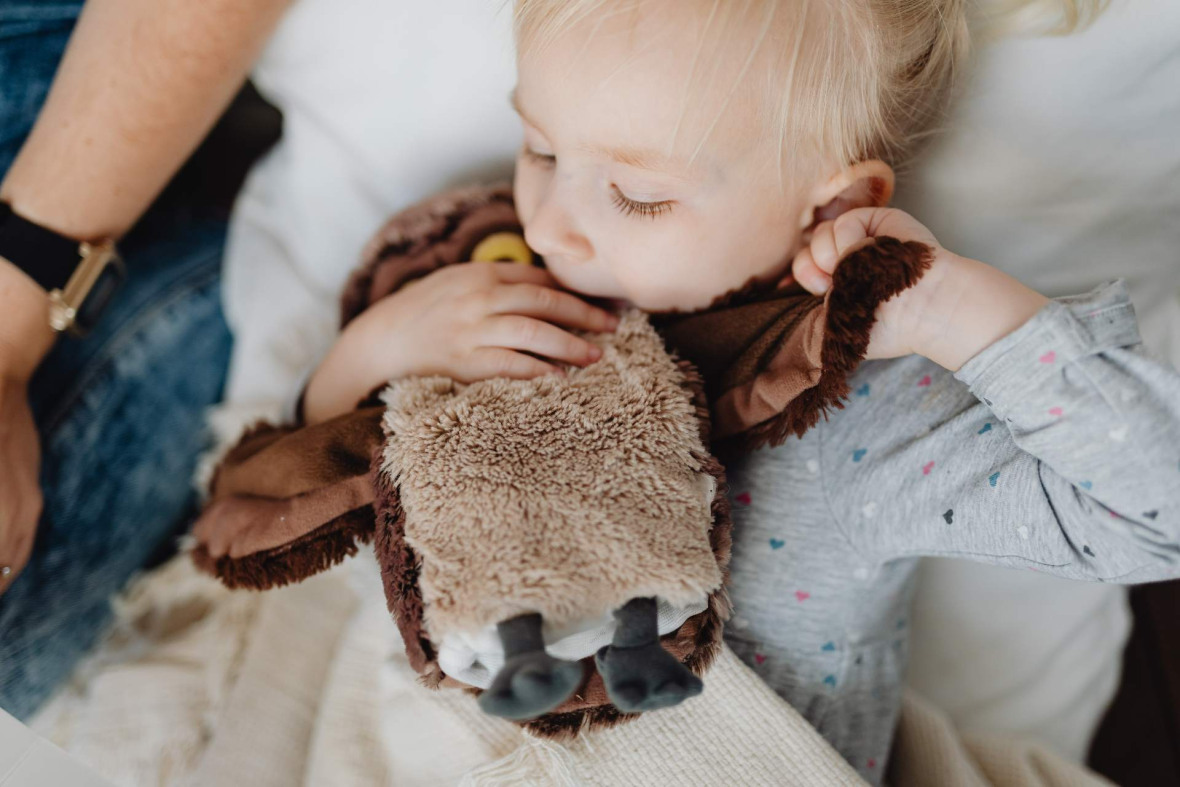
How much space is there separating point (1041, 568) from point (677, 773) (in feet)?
1.07

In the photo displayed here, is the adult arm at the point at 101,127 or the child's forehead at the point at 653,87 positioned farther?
the adult arm at the point at 101,127

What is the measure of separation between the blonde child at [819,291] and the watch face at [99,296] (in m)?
0.27

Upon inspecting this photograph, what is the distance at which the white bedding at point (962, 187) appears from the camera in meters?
0.69

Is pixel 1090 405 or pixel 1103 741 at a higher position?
pixel 1090 405

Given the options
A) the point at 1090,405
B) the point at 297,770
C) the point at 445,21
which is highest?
the point at 445,21

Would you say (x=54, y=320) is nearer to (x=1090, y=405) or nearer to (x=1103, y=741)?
(x=1090, y=405)

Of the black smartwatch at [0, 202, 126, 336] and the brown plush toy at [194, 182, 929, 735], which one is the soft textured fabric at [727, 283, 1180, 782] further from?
the black smartwatch at [0, 202, 126, 336]

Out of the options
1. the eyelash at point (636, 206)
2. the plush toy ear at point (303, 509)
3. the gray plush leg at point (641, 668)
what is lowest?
the plush toy ear at point (303, 509)

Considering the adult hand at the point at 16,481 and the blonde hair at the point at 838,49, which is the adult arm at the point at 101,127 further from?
the blonde hair at the point at 838,49

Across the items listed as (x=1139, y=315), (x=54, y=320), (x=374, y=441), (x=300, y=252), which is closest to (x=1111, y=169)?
(x=1139, y=315)

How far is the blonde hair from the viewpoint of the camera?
574 millimetres

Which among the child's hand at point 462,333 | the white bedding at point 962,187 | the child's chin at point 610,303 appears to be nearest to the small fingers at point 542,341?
the child's hand at point 462,333

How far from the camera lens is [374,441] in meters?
0.62

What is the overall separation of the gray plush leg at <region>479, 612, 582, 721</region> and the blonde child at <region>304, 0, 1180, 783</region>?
24cm
